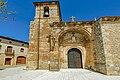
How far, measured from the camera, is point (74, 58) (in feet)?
36.3

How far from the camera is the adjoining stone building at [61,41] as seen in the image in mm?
9102

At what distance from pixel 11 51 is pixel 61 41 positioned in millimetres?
14248

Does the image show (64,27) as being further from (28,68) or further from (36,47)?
(28,68)

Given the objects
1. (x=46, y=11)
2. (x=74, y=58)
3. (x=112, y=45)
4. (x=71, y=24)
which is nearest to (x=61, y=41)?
(x=71, y=24)

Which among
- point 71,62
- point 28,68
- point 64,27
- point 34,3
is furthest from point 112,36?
point 34,3

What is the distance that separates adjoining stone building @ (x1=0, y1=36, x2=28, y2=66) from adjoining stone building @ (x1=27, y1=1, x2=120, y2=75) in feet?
37.5

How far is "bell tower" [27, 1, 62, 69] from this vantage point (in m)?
10.4

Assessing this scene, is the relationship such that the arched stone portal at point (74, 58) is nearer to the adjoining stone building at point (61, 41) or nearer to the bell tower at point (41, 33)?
the adjoining stone building at point (61, 41)

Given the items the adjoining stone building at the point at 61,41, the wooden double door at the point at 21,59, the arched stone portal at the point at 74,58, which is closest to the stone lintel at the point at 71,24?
the adjoining stone building at the point at 61,41

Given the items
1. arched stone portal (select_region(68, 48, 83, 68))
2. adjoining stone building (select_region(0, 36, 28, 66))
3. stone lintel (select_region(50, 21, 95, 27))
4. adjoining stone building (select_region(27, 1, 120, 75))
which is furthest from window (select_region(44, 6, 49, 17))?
adjoining stone building (select_region(0, 36, 28, 66))

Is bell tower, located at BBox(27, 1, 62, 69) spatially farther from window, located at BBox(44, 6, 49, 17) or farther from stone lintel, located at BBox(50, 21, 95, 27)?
stone lintel, located at BBox(50, 21, 95, 27)

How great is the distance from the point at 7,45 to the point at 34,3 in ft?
40.8

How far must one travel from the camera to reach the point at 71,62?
1102 centimetres

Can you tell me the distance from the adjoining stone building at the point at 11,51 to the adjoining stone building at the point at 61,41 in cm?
1143
